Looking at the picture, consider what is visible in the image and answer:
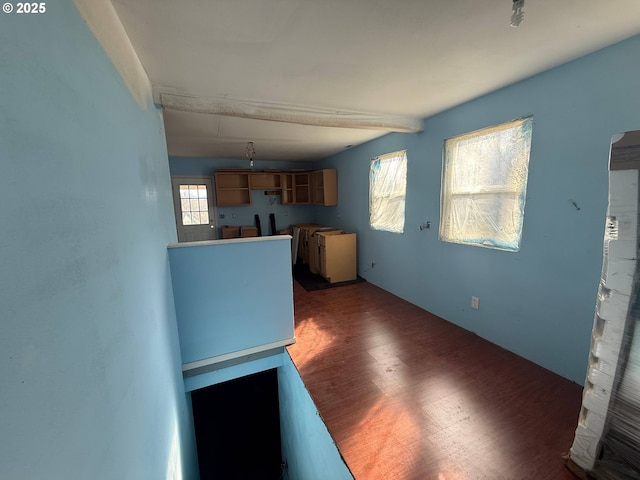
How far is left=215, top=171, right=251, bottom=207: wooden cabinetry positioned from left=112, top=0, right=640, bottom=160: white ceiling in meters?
3.31

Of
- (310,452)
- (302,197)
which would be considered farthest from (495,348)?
(302,197)

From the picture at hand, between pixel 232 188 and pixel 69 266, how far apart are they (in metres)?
5.07

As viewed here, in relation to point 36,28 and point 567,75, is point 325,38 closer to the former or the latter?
point 36,28

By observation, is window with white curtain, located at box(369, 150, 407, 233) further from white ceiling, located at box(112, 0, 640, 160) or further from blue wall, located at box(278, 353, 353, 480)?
blue wall, located at box(278, 353, 353, 480)

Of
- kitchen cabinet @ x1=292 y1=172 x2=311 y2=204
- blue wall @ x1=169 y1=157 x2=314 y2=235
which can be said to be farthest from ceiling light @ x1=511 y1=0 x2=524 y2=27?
blue wall @ x1=169 y1=157 x2=314 y2=235

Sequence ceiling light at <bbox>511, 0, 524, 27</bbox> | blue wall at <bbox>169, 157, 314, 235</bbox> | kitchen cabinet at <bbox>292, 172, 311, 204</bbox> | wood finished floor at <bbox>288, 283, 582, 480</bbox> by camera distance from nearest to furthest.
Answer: ceiling light at <bbox>511, 0, 524, 27</bbox> → wood finished floor at <bbox>288, 283, 582, 480</bbox> → blue wall at <bbox>169, 157, 314, 235</bbox> → kitchen cabinet at <bbox>292, 172, 311, 204</bbox>

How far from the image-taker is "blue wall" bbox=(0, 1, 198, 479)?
48cm

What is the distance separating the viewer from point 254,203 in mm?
5820

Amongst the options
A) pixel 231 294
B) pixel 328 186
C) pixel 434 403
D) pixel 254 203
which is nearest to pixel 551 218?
pixel 434 403

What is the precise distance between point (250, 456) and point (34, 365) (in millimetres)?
4386

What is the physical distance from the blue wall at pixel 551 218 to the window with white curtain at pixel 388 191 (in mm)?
484

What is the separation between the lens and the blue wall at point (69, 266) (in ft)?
1.57

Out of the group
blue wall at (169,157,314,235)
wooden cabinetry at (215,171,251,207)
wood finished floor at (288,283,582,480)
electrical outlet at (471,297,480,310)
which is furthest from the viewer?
wooden cabinetry at (215,171,251,207)

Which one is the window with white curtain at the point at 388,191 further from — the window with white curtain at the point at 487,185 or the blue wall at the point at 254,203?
the blue wall at the point at 254,203
